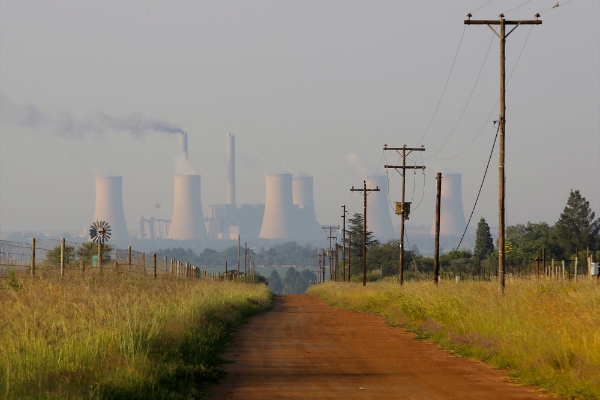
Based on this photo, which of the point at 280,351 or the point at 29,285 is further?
the point at 29,285

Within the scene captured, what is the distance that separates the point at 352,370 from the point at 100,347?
14.2 ft

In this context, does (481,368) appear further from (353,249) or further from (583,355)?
(353,249)

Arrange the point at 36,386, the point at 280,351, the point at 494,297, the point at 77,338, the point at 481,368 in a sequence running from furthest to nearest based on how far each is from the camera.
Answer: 1. the point at 494,297
2. the point at 280,351
3. the point at 481,368
4. the point at 77,338
5. the point at 36,386

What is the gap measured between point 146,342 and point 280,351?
4436mm

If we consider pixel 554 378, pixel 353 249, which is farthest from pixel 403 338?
pixel 353 249

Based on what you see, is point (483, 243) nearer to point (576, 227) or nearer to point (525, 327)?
point (576, 227)

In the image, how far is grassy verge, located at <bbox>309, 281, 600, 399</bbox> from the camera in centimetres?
1206

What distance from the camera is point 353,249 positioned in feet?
479

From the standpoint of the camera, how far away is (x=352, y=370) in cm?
1407

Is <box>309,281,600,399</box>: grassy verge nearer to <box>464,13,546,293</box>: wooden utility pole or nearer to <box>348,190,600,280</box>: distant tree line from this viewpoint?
<box>464,13,546,293</box>: wooden utility pole

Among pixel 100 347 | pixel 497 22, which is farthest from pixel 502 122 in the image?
pixel 100 347

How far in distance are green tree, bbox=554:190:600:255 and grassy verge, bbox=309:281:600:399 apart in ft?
306

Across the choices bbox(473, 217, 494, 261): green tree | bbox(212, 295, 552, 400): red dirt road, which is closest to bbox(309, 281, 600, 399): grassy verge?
bbox(212, 295, 552, 400): red dirt road

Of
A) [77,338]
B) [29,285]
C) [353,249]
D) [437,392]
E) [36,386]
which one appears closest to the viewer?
[36,386]
